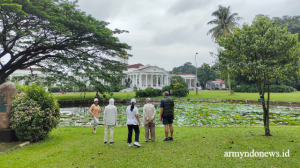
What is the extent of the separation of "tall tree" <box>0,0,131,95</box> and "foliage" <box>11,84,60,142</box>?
11263mm

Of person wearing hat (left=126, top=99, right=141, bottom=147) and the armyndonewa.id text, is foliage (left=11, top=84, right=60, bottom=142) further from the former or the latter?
the armyndonewa.id text

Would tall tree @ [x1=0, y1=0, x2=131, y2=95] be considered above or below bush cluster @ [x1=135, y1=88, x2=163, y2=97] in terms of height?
above

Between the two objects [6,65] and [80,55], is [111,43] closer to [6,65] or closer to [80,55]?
[80,55]

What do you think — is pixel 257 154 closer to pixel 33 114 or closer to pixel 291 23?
pixel 33 114

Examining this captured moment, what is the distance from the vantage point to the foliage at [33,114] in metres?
5.80

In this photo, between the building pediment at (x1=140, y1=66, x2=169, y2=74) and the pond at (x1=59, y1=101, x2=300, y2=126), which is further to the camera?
the building pediment at (x1=140, y1=66, x2=169, y2=74)

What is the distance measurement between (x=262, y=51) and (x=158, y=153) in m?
4.58

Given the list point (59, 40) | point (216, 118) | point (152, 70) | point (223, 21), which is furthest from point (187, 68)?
point (216, 118)

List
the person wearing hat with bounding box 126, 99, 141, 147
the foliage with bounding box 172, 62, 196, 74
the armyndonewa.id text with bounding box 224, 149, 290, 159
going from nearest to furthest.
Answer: the armyndonewa.id text with bounding box 224, 149, 290, 159 < the person wearing hat with bounding box 126, 99, 141, 147 < the foliage with bounding box 172, 62, 196, 74

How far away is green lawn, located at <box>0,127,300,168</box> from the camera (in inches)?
159

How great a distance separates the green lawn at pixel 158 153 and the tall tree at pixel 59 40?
13332mm

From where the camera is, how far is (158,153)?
4.70 m

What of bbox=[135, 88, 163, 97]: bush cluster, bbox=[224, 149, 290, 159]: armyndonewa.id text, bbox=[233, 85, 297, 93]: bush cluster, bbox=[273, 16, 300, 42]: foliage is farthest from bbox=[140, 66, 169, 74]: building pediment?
bbox=[224, 149, 290, 159]: armyndonewa.id text

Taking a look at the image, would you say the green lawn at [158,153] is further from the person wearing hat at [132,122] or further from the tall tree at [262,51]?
the tall tree at [262,51]
